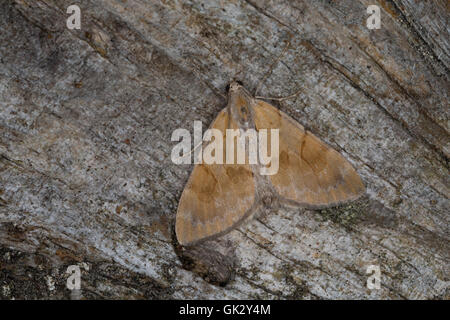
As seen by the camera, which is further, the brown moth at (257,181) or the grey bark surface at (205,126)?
the brown moth at (257,181)

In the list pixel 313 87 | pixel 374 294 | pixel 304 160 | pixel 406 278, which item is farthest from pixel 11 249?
pixel 406 278

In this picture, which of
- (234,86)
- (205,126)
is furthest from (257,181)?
(234,86)

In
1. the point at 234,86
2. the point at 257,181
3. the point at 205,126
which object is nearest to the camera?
the point at 234,86

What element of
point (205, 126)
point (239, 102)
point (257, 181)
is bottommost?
point (257, 181)

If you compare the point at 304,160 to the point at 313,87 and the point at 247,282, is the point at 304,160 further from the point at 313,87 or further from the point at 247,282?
the point at 247,282

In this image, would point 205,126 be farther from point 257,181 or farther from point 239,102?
point 257,181

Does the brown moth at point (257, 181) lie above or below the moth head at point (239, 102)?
below
